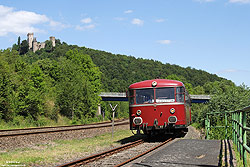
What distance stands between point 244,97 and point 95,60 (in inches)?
4571

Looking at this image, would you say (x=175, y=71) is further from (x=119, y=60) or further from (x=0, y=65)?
(x=0, y=65)

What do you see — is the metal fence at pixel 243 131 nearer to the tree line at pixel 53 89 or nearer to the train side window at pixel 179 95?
the train side window at pixel 179 95

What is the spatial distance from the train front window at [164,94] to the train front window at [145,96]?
289 millimetres

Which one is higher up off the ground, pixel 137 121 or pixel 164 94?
pixel 164 94

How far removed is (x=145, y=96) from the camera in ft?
53.6

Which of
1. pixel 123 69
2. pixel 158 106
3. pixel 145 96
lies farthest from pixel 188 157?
pixel 123 69

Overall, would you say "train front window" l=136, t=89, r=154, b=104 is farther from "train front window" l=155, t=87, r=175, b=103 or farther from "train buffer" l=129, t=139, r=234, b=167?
"train buffer" l=129, t=139, r=234, b=167

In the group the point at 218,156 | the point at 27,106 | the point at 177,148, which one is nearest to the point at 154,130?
the point at 177,148

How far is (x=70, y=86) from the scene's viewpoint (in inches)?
1810

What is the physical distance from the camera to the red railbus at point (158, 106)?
1588 cm

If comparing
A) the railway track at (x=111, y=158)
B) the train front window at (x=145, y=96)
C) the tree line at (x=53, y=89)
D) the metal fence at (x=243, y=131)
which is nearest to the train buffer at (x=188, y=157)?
the railway track at (x=111, y=158)

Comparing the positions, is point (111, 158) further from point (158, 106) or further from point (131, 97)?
point (131, 97)

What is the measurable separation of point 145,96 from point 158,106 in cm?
88

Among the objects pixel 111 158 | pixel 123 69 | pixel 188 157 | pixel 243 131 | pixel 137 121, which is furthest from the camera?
pixel 123 69
